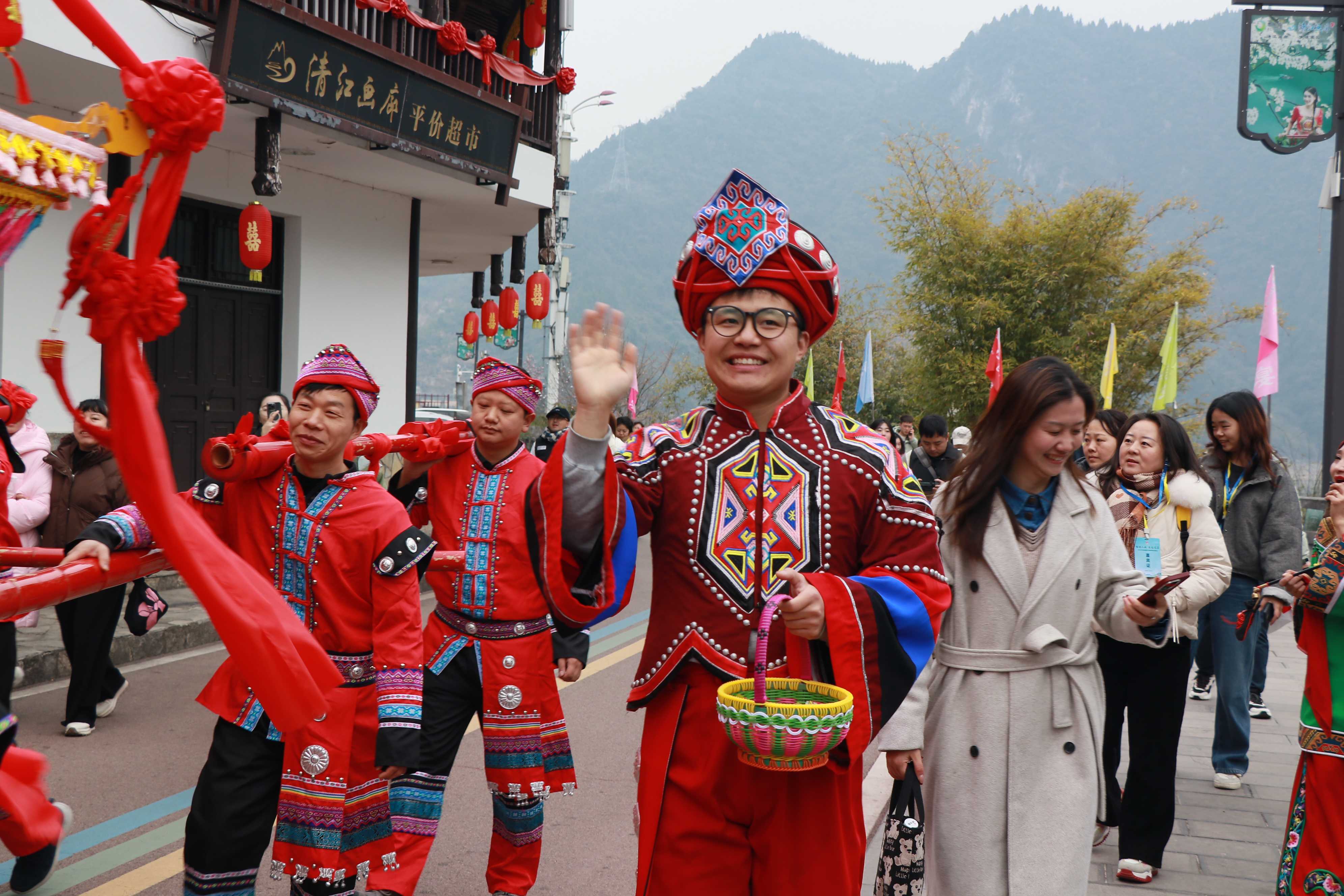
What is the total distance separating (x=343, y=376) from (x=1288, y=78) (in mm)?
11409

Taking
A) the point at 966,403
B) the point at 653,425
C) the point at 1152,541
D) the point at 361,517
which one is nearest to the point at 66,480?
the point at 361,517

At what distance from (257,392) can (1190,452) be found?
10.8m

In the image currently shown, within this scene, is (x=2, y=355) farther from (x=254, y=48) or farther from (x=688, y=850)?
(x=688, y=850)

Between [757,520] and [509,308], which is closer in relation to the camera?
[757,520]

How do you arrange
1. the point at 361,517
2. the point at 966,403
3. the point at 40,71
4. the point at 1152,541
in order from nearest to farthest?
the point at 361,517
the point at 1152,541
the point at 40,71
the point at 966,403

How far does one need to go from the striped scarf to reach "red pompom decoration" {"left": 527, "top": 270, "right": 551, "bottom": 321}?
11807 millimetres

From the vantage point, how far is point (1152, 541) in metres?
4.29

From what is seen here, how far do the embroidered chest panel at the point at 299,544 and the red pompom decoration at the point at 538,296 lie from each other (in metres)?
12.9

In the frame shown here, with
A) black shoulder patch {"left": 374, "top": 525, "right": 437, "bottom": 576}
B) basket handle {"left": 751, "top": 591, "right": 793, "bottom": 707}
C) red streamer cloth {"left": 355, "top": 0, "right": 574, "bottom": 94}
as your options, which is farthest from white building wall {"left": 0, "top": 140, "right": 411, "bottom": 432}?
basket handle {"left": 751, "top": 591, "right": 793, "bottom": 707}

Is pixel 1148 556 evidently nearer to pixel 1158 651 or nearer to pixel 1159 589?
pixel 1158 651

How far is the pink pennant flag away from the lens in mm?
10734

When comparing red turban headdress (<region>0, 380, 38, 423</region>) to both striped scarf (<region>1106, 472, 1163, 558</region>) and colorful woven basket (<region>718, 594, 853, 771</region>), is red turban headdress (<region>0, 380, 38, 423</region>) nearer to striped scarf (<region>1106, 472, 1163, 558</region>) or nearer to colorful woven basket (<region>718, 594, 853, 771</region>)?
colorful woven basket (<region>718, 594, 853, 771</region>)

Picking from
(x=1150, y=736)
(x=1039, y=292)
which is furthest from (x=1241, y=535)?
(x=1039, y=292)

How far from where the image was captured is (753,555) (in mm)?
2521
